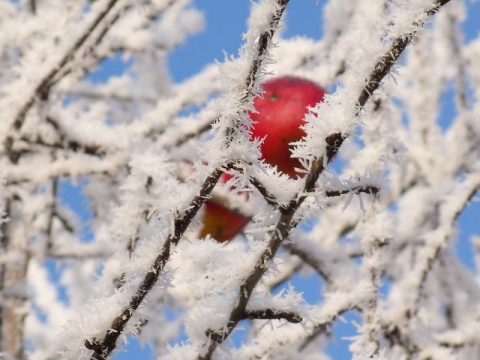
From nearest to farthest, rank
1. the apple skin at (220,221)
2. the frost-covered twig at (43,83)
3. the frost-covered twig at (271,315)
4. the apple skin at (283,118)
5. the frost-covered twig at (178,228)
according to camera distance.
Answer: the frost-covered twig at (178,228)
the frost-covered twig at (271,315)
the apple skin at (283,118)
the frost-covered twig at (43,83)
the apple skin at (220,221)

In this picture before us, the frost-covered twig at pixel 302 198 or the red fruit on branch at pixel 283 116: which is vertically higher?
the red fruit on branch at pixel 283 116

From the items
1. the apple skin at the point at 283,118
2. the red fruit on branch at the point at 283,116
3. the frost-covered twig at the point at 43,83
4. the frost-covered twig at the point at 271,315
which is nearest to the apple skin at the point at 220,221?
the red fruit on branch at the point at 283,116

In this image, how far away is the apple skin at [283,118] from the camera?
1432 mm

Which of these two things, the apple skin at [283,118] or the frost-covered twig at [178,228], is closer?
the frost-covered twig at [178,228]

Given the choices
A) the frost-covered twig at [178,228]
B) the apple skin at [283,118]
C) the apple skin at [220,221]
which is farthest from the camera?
the apple skin at [220,221]

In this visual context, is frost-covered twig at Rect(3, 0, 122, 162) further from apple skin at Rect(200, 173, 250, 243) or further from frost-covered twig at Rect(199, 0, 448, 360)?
frost-covered twig at Rect(199, 0, 448, 360)

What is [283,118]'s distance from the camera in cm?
147

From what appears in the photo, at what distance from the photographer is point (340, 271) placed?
1691 millimetres

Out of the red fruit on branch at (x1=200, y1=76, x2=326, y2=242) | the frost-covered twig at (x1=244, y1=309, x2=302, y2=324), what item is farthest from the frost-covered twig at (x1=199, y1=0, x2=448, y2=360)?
the red fruit on branch at (x1=200, y1=76, x2=326, y2=242)

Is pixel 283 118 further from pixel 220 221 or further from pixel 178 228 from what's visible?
pixel 178 228

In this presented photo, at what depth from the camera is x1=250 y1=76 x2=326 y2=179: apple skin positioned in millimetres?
1432

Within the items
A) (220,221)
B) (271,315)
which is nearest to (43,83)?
(220,221)

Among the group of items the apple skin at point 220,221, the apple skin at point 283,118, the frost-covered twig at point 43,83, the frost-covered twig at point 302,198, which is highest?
the frost-covered twig at point 43,83

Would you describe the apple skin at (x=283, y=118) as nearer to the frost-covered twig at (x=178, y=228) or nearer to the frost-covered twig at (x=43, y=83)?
the frost-covered twig at (x=43, y=83)
